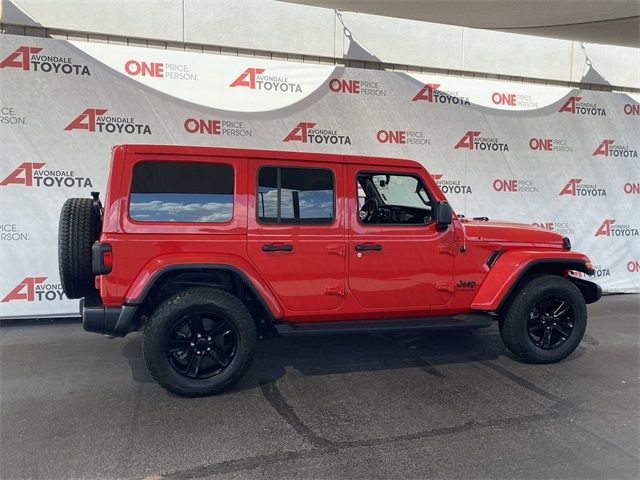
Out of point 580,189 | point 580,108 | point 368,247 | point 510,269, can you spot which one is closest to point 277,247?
point 368,247

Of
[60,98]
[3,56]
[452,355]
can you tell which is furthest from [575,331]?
[3,56]

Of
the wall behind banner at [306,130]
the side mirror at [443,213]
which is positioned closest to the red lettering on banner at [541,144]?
the wall behind banner at [306,130]

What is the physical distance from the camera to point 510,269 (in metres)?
4.22

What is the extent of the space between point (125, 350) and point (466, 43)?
23.7 ft

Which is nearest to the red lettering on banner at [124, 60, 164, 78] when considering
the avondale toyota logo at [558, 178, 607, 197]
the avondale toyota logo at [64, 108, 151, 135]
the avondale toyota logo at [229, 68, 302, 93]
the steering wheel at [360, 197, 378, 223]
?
the avondale toyota logo at [64, 108, 151, 135]

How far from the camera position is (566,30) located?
8.83 m

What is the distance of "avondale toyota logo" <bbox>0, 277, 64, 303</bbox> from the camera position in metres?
6.00

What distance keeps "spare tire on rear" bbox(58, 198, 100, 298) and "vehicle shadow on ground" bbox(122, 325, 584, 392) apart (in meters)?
1.07

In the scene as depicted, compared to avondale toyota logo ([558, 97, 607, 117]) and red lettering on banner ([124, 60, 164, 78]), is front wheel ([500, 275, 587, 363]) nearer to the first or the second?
avondale toyota logo ([558, 97, 607, 117])

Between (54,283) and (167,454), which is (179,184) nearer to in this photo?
(167,454)

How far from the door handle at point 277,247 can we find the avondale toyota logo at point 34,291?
397 centimetres

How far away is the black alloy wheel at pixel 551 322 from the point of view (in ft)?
14.4

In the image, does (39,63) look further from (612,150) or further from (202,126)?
(612,150)

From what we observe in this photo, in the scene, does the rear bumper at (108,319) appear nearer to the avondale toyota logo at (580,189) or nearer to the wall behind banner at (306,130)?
the wall behind banner at (306,130)
